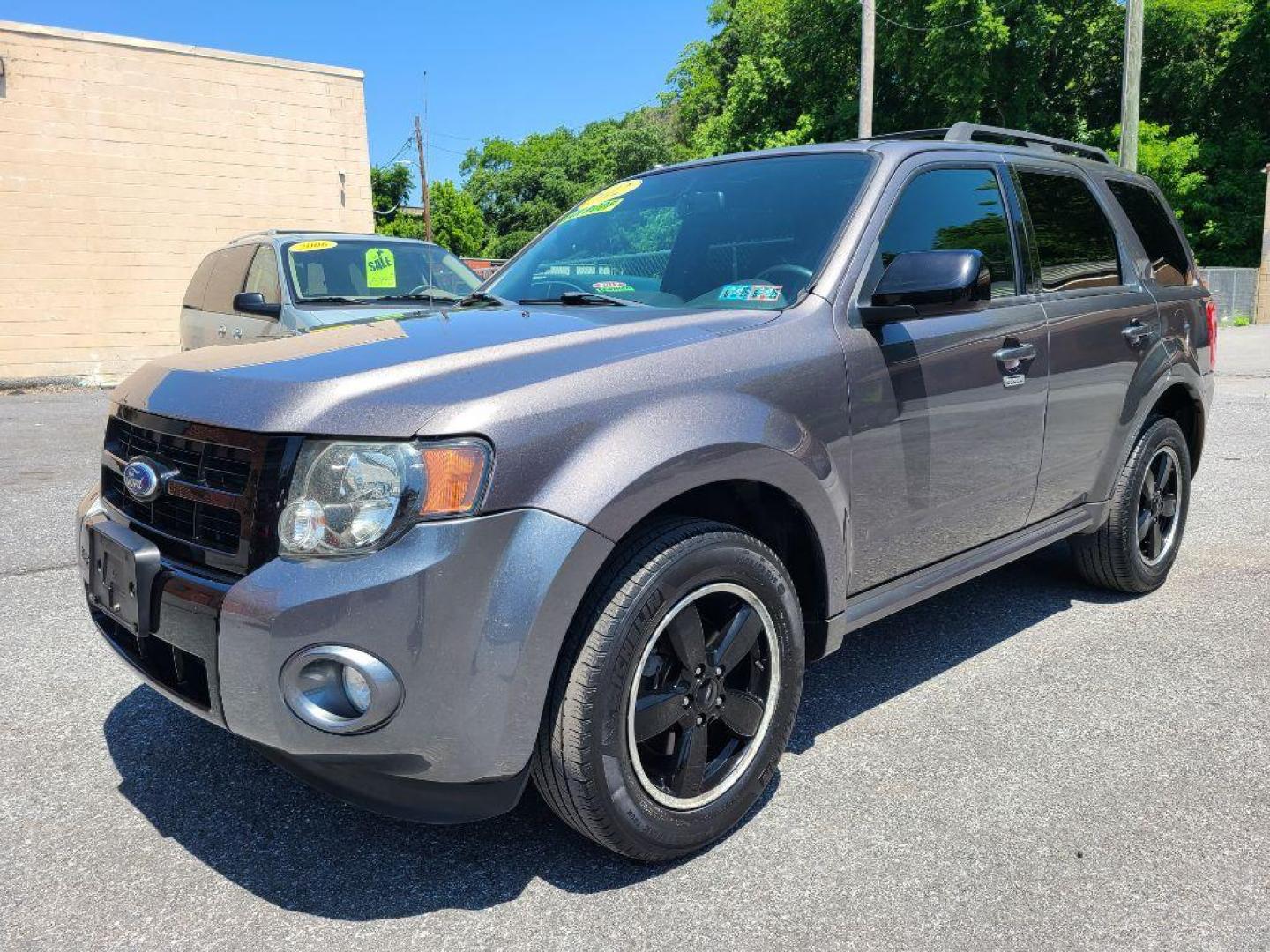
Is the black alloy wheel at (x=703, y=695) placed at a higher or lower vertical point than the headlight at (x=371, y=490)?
lower

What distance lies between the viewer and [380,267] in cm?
829

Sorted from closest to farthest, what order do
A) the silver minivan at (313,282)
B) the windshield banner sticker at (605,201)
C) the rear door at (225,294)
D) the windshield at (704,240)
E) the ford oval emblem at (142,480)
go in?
the ford oval emblem at (142,480)
the windshield at (704,240)
the windshield banner sticker at (605,201)
the silver minivan at (313,282)
the rear door at (225,294)

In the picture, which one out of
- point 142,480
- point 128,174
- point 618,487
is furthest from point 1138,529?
point 128,174

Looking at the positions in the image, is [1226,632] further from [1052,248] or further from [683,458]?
Result: [683,458]

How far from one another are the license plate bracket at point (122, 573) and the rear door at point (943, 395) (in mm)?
1778

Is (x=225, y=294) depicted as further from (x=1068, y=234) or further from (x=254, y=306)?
(x=1068, y=234)

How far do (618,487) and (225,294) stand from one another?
25.1 ft

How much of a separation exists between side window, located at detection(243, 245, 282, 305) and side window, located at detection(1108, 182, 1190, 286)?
5.65 metres

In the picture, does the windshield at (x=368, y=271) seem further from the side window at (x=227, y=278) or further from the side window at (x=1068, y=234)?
the side window at (x=1068, y=234)

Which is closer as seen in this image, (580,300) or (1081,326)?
(580,300)

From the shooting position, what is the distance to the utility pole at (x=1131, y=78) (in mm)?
15594

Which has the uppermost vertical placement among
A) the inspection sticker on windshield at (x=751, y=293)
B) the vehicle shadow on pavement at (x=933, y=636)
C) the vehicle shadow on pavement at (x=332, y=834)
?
the inspection sticker on windshield at (x=751, y=293)

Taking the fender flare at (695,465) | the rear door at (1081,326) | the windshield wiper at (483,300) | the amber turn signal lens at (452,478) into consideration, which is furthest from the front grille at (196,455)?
the rear door at (1081,326)

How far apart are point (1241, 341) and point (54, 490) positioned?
22.5 metres
